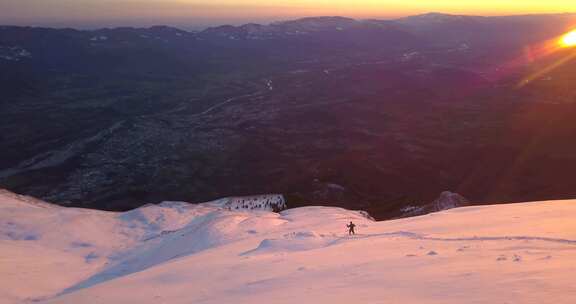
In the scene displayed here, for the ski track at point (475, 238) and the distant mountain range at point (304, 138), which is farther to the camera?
the distant mountain range at point (304, 138)

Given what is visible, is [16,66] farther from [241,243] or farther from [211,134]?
[241,243]

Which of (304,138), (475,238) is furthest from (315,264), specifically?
(304,138)

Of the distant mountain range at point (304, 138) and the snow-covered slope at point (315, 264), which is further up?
the snow-covered slope at point (315, 264)

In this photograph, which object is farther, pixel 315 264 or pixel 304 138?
pixel 304 138

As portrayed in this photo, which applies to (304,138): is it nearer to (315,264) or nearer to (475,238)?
(475,238)

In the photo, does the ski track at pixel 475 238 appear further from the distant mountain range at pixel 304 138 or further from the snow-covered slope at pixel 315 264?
the distant mountain range at pixel 304 138

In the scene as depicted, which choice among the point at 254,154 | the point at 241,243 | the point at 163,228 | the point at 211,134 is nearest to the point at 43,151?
the point at 211,134

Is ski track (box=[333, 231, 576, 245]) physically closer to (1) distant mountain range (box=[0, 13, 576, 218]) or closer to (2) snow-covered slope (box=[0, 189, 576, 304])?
(2) snow-covered slope (box=[0, 189, 576, 304])

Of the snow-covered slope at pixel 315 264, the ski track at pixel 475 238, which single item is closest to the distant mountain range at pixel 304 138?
the snow-covered slope at pixel 315 264
